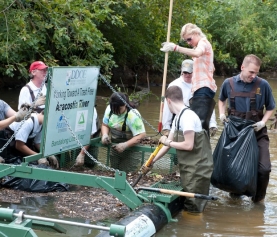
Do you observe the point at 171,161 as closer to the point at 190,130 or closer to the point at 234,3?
the point at 190,130

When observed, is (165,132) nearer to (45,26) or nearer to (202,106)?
(202,106)

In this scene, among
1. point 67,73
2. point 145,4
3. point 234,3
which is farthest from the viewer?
point 234,3

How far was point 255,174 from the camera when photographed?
7.61m

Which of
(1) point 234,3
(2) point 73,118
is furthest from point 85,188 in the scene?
(1) point 234,3

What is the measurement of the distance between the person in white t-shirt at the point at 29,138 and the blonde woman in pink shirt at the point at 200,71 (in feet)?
6.21

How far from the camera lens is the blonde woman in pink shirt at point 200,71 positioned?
24.9 ft

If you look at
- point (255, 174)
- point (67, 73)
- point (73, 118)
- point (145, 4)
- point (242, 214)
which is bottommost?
point (242, 214)

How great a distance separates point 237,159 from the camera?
24.8ft

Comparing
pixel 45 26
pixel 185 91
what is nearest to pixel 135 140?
pixel 185 91

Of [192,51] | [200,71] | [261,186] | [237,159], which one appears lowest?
[261,186]

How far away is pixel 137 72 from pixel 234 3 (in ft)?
38.5

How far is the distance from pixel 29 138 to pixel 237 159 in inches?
105

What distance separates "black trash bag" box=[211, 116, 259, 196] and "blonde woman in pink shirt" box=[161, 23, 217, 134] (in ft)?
1.17

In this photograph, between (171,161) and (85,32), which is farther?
(85,32)
